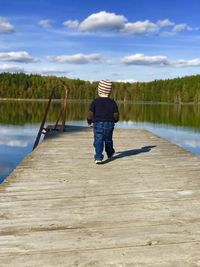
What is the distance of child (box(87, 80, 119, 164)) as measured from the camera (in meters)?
7.53

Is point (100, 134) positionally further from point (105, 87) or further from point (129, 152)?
point (129, 152)

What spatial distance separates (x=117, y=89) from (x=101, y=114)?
179 meters

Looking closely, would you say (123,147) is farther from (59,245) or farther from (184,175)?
(59,245)

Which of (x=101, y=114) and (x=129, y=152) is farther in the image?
(x=129, y=152)

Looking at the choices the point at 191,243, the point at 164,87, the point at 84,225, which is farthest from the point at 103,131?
the point at 164,87

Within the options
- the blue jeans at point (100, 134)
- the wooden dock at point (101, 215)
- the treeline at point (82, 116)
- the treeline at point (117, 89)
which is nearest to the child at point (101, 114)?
the blue jeans at point (100, 134)

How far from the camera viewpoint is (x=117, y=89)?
186 m

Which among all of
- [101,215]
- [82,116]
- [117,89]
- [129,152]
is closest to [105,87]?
[129,152]

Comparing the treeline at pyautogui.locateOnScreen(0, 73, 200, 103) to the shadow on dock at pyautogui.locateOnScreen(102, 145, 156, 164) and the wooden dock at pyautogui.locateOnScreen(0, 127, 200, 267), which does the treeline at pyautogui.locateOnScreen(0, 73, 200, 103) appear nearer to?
the shadow on dock at pyautogui.locateOnScreen(102, 145, 156, 164)

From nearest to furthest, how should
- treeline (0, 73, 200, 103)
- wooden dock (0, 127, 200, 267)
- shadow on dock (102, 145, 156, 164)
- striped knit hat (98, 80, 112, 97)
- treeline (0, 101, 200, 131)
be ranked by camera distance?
wooden dock (0, 127, 200, 267) → striped knit hat (98, 80, 112, 97) → shadow on dock (102, 145, 156, 164) → treeline (0, 101, 200, 131) → treeline (0, 73, 200, 103)

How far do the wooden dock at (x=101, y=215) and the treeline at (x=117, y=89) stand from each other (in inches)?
6242

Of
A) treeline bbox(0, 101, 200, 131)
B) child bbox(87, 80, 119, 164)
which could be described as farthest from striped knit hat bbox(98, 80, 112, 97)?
treeline bbox(0, 101, 200, 131)

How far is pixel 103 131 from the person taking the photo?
25.2 feet

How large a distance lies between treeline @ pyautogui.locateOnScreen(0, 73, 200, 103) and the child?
15728 centimetres
